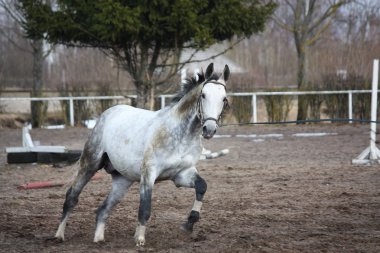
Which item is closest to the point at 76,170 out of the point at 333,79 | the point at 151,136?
the point at 151,136

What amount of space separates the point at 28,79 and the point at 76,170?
3933cm

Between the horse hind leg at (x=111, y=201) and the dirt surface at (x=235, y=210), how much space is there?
0.15 metres

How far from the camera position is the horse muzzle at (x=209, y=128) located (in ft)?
17.1

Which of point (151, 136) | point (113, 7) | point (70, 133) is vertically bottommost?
point (70, 133)

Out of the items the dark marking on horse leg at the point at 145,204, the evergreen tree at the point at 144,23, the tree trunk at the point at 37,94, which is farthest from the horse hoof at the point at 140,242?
the tree trunk at the point at 37,94

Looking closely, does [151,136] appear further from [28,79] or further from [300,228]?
[28,79]

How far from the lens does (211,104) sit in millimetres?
5359

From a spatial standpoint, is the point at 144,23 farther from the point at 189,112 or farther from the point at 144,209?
the point at 144,209

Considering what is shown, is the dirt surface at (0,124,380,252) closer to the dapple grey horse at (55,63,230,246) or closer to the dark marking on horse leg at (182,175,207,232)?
the dark marking on horse leg at (182,175,207,232)

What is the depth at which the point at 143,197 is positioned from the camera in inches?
214

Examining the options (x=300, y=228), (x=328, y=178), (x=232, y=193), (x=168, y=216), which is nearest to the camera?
(x=300, y=228)

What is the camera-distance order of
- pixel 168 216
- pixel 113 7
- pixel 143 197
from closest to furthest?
pixel 143 197 → pixel 168 216 → pixel 113 7

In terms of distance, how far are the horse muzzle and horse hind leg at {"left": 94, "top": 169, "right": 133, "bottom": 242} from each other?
135cm

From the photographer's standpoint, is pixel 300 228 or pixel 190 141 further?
pixel 300 228
